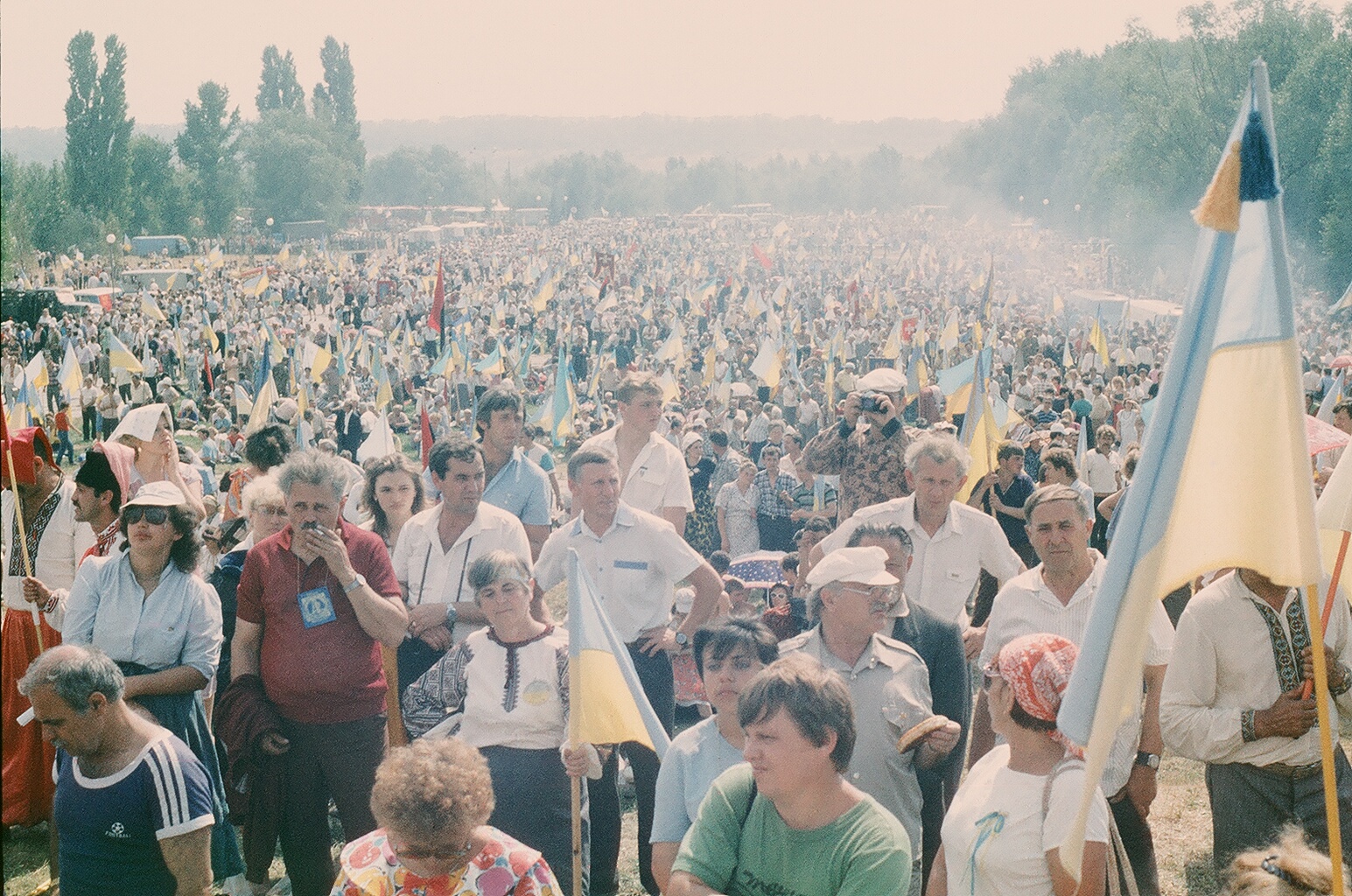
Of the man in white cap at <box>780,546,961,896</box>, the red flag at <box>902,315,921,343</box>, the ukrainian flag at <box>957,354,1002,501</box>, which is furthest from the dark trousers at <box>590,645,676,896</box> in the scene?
the red flag at <box>902,315,921,343</box>

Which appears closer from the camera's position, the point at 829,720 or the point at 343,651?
the point at 829,720

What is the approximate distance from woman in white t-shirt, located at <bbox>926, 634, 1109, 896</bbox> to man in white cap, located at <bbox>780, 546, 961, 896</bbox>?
0.72m

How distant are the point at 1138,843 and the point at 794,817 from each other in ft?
6.33

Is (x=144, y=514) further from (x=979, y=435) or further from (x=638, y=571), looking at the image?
(x=979, y=435)

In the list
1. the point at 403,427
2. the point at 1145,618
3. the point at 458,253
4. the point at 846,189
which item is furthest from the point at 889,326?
the point at 846,189

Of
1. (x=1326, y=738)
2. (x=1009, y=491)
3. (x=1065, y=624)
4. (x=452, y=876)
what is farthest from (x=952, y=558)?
(x=1009, y=491)

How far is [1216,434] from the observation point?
2330 millimetres

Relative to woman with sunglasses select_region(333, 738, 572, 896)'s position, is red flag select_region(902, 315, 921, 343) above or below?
below

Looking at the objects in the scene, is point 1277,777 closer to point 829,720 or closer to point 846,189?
point 829,720

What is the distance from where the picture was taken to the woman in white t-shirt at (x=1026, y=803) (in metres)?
2.82

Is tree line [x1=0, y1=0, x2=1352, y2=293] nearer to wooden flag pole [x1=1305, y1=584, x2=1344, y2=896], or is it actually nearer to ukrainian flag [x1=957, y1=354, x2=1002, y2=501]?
ukrainian flag [x1=957, y1=354, x2=1002, y2=501]

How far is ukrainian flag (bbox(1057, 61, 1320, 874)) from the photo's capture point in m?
2.23

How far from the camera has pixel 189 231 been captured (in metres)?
85.3

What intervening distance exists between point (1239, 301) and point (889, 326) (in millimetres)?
26040
